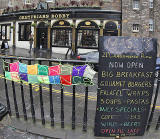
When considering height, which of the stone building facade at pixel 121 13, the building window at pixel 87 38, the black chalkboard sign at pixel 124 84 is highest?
the stone building facade at pixel 121 13

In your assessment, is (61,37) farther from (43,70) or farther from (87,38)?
(43,70)

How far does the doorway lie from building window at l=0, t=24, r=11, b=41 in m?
5.74

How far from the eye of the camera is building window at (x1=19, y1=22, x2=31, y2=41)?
26197 mm

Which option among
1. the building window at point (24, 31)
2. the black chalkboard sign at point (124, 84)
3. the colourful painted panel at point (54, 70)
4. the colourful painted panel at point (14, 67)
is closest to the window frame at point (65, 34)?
the building window at point (24, 31)

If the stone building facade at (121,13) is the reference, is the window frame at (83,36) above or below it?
below

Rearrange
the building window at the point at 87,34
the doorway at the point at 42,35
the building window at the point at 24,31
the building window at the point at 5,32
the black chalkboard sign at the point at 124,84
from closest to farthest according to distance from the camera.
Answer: the black chalkboard sign at the point at 124,84 < the building window at the point at 87,34 < the doorway at the point at 42,35 < the building window at the point at 24,31 < the building window at the point at 5,32

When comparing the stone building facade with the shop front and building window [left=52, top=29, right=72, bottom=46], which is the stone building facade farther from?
building window [left=52, top=29, right=72, bottom=46]

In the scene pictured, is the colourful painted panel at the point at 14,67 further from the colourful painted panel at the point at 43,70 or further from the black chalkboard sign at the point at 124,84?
the black chalkboard sign at the point at 124,84

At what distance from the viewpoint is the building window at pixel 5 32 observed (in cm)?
2798

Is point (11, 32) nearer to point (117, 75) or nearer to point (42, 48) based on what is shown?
point (42, 48)

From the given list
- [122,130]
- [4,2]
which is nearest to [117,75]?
[122,130]

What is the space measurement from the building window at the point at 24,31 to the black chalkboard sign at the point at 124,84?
79.5 ft

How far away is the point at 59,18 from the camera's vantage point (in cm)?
2352

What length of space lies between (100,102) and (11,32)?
26.7 m
